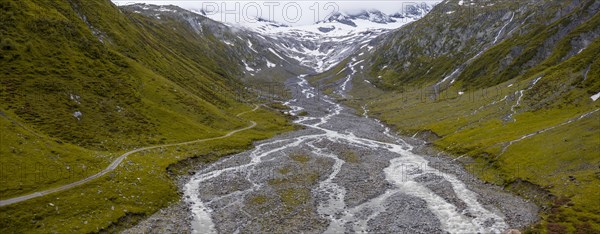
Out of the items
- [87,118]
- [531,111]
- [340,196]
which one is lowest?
[340,196]

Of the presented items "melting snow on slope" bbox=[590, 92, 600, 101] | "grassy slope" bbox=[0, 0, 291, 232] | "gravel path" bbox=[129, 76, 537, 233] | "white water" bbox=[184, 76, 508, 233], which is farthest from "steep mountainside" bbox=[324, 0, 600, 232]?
"grassy slope" bbox=[0, 0, 291, 232]

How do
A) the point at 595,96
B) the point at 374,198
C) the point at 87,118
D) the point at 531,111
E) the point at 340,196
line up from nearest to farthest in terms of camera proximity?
the point at 374,198 < the point at 340,196 < the point at 87,118 < the point at 595,96 < the point at 531,111

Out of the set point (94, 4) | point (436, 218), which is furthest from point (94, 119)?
point (94, 4)

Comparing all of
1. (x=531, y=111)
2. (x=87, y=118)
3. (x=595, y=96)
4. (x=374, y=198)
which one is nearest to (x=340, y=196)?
(x=374, y=198)

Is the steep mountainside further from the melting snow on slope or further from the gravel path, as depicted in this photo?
the gravel path

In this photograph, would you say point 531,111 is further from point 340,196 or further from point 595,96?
point 340,196

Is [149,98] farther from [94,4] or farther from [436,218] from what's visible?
[436,218]
